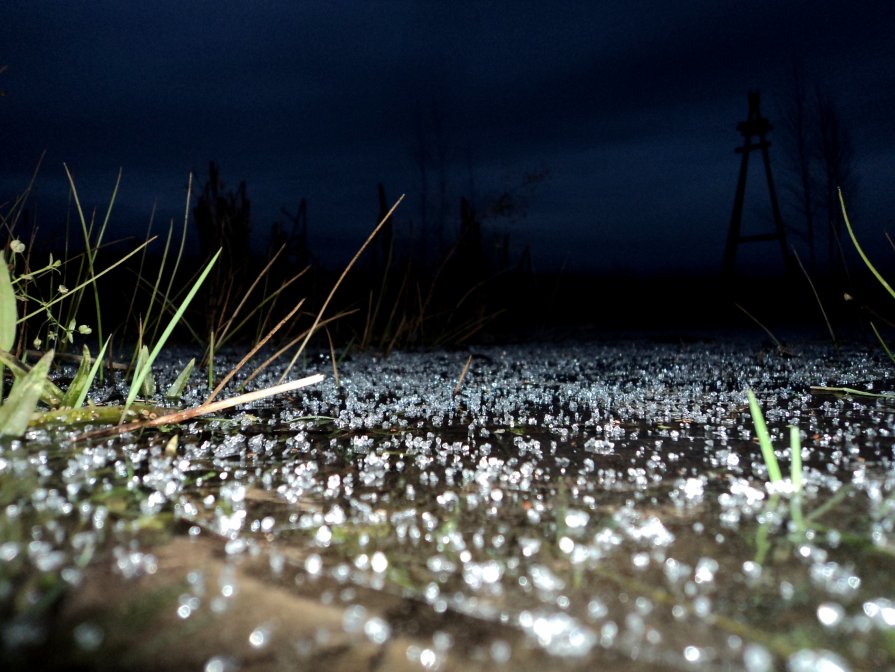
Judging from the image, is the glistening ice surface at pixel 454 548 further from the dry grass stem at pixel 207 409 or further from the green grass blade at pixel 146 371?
the green grass blade at pixel 146 371

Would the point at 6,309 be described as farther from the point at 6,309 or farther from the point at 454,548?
the point at 454,548

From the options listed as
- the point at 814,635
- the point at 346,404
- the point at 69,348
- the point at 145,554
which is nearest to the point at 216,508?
the point at 145,554

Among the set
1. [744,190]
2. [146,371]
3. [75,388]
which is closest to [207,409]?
[146,371]

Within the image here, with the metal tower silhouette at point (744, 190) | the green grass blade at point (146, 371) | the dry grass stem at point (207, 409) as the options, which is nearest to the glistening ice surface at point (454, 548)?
the dry grass stem at point (207, 409)

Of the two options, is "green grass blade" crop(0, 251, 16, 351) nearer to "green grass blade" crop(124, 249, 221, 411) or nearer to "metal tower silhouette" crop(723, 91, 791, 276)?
"green grass blade" crop(124, 249, 221, 411)

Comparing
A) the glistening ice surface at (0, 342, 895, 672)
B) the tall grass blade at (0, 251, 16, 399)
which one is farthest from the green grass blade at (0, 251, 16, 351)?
the glistening ice surface at (0, 342, 895, 672)

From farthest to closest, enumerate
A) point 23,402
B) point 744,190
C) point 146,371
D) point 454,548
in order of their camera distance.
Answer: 1. point 744,190
2. point 146,371
3. point 23,402
4. point 454,548
